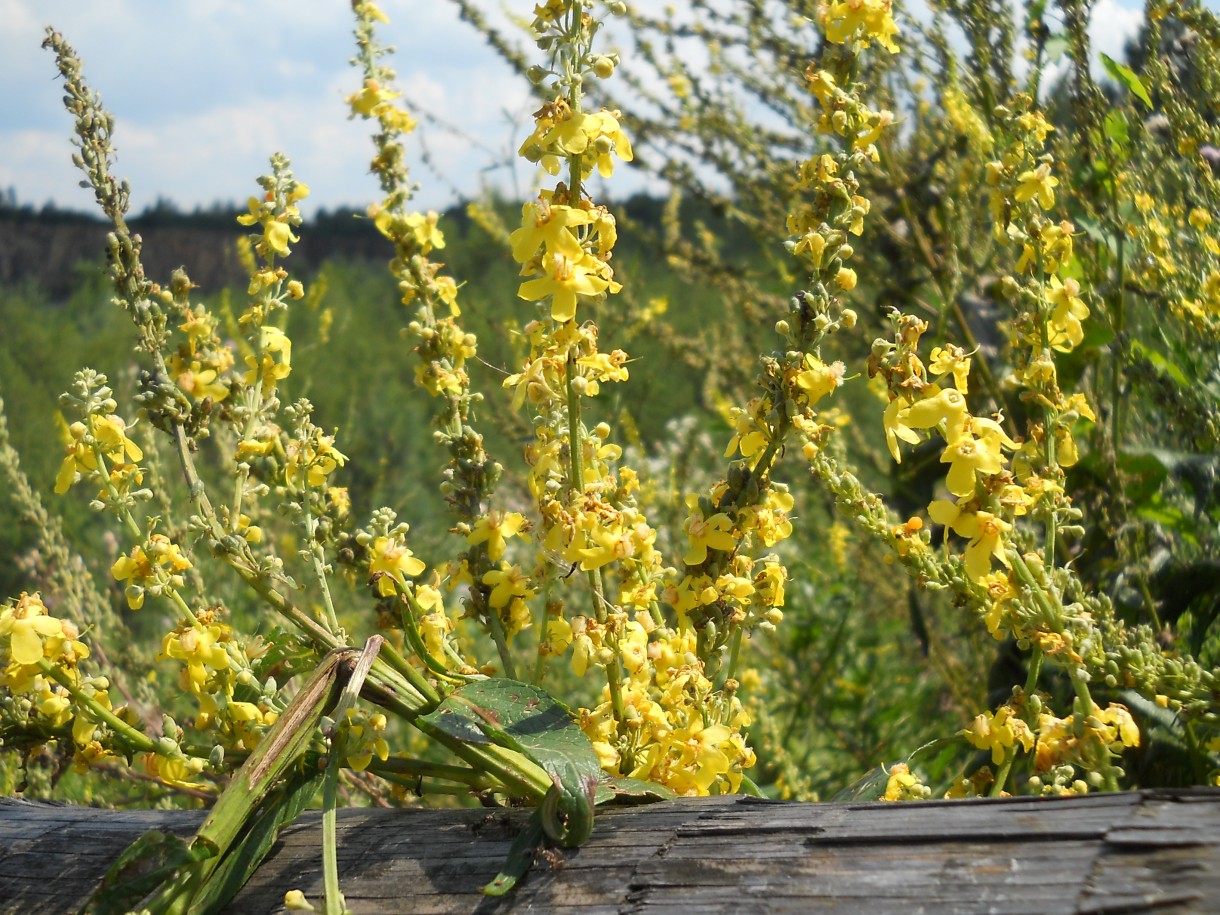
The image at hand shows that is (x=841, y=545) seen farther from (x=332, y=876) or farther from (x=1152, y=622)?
(x=332, y=876)

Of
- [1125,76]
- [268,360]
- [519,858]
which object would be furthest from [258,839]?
[1125,76]

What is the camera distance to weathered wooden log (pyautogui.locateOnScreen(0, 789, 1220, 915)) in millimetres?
500

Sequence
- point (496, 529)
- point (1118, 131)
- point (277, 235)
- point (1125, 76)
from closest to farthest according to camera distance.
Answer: point (496, 529)
point (277, 235)
point (1125, 76)
point (1118, 131)

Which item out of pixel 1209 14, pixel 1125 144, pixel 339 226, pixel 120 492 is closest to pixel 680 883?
pixel 120 492

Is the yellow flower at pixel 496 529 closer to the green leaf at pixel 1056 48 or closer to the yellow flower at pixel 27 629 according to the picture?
the yellow flower at pixel 27 629

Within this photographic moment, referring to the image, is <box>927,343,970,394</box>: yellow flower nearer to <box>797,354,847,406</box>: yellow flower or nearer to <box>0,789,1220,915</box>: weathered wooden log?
<box>797,354,847,406</box>: yellow flower

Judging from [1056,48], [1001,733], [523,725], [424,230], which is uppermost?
[1056,48]

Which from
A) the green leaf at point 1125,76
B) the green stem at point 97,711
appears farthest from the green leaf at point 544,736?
the green leaf at point 1125,76

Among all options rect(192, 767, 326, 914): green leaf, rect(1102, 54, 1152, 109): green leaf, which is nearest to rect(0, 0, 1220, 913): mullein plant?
rect(192, 767, 326, 914): green leaf

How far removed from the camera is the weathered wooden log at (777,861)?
0.50 meters

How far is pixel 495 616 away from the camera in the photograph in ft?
2.83

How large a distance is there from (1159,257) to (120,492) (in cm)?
105

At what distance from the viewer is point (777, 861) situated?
595 millimetres

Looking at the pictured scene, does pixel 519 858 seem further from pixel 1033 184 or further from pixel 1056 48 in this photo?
pixel 1056 48
